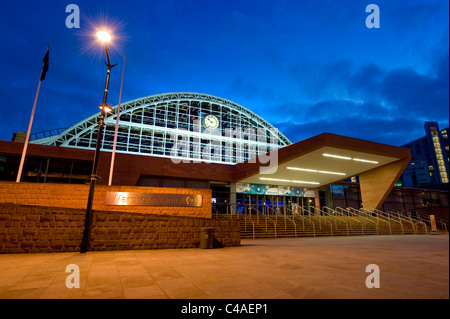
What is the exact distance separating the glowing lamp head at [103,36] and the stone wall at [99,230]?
20.5ft

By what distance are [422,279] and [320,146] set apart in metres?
12.4

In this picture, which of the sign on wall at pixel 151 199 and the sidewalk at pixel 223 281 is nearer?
the sidewalk at pixel 223 281

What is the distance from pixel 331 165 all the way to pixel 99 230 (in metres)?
18.8

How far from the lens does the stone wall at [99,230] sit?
805 centimetres

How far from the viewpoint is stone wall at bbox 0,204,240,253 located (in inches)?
317

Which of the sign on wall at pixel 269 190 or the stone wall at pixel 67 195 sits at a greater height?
the sign on wall at pixel 269 190

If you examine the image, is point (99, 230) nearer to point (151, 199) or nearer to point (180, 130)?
point (151, 199)

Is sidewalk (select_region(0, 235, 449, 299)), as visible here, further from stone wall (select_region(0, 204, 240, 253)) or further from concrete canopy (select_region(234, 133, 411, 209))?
concrete canopy (select_region(234, 133, 411, 209))

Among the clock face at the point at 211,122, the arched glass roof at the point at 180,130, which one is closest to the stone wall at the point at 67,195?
the arched glass roof at the point at 180,130

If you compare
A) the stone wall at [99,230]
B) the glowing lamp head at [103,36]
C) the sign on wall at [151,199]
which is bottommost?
the stone wall at [99,230]

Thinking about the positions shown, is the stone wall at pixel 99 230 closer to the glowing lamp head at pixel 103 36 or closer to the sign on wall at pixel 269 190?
the glowing lamp head at pixel 103 36

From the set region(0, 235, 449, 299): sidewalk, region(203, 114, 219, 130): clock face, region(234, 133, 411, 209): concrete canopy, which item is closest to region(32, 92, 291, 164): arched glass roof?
region(203, 114, 219, 130): clock face

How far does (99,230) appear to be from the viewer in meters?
8.89

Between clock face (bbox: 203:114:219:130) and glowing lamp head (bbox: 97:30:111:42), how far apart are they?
29.1 meters
